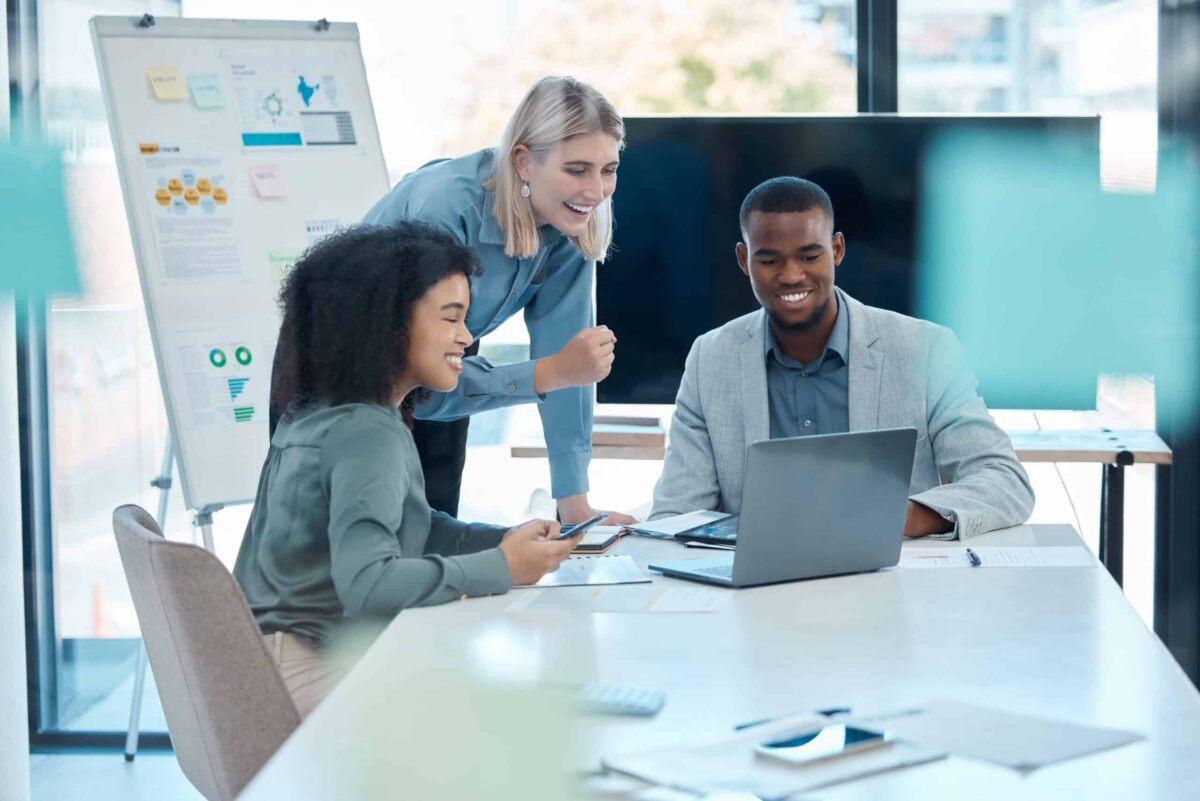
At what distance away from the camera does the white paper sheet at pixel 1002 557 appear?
175 centimetres

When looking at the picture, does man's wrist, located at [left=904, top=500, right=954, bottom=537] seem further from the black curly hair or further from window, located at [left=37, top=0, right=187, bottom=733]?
window, located at [left=37, top=0, right=187, bottom=733]

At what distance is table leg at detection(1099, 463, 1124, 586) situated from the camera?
2.83 meters

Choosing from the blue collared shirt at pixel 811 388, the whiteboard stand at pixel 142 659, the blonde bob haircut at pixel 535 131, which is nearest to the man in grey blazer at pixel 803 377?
the blue collared shirt at pixel 811 388

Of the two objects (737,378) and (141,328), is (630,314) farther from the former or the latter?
(141,328)

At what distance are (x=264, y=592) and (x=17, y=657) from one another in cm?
149

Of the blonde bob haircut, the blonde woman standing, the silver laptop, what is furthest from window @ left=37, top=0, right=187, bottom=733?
the silver laptop

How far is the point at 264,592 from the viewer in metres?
1.68

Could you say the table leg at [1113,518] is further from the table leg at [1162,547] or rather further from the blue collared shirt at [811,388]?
the blue collared shirt at [811,388]

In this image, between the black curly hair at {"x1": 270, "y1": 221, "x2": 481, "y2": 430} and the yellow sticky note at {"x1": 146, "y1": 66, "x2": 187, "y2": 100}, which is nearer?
the black curly hair at {"x1": 270, "y1": 221, "x2": 481, "y2": 430}

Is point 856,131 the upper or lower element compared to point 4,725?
upper

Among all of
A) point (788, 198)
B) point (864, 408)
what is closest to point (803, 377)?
point (864, 408)

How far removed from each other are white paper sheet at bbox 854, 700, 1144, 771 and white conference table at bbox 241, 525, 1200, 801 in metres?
0.01

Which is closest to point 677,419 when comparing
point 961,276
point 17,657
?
point 961,276

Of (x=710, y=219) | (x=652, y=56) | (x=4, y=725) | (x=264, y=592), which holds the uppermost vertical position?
(x=652, y=56)
